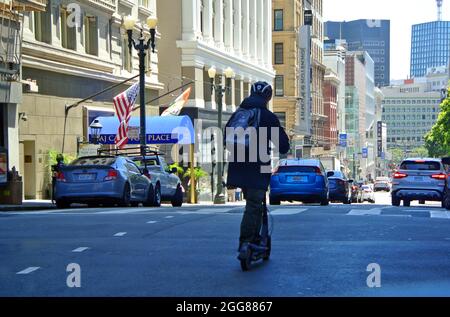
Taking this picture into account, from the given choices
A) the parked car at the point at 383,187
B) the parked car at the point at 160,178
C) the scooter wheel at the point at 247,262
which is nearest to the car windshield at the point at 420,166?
the parked car at the point at 160,178

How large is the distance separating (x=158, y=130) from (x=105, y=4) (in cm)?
608

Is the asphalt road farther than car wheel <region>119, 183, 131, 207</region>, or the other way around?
car wheel <region>119, 183, 131, 207</region>

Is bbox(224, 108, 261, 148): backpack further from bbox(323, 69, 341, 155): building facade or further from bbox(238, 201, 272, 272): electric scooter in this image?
bbox(323, 69, 341, 155): building facade

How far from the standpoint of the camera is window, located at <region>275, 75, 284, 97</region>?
91.5 metres

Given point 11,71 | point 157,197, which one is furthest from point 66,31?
point 157,197

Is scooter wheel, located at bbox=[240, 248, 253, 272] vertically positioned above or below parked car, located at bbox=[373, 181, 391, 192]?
above

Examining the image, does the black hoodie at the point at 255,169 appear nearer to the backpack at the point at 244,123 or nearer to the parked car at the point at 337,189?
the backpack at the point at 244,123

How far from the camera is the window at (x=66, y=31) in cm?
3731

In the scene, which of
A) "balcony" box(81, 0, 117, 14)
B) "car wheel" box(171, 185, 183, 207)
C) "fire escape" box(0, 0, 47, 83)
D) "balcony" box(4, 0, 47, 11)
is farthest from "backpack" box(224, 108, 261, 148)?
"balcony" box(81, 0, 117, 14)

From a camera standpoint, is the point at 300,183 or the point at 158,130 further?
the point at 158,130

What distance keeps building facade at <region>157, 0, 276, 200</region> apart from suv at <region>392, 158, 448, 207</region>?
2185 centimetres

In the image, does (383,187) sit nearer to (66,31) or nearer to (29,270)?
(66,31)

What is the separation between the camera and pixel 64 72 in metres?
36.3
